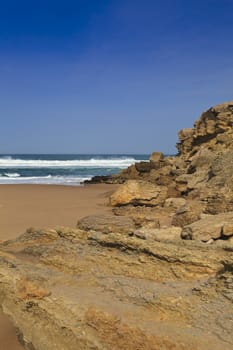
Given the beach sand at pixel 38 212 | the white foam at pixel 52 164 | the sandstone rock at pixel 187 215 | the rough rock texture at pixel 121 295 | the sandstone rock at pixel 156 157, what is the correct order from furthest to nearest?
the white foam at pixel 52 164, the sandstone rock at pixel 156 157, the beach sand at pixel 38 212, the sandstone rock at pixel 187 215, the rough rock texture at pixel 121 295

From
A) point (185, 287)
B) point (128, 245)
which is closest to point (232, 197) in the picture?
point (128, 245)

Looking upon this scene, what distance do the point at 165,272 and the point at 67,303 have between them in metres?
1.13

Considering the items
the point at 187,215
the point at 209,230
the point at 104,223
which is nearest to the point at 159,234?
the point at 209,230

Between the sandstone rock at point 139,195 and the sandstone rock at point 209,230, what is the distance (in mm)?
4658

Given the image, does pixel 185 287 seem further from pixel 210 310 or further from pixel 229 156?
pixel 229 156

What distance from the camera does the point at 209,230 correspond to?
5.21 metres

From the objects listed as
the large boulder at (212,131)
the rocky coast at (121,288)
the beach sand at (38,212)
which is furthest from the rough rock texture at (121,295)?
the large boulder at (212,131)

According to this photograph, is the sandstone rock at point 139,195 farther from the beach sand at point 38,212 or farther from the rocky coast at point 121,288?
the rocky coast at point 121,288

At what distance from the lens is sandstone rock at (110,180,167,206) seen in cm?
1015

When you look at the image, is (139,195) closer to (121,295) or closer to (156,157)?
(121,295)

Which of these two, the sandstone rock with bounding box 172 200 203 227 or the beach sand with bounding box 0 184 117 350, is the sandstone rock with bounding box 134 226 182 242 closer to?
the sandstone rock with bounding box 172 200 203 227

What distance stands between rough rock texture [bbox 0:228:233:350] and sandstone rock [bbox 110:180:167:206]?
213 inches

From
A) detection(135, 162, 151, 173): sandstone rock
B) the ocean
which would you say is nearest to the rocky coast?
detection(135, 162, 151, 173): sandstone rock

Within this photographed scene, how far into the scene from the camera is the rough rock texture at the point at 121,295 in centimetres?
296
